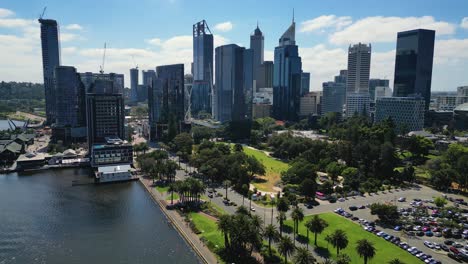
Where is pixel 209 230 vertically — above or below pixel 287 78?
below

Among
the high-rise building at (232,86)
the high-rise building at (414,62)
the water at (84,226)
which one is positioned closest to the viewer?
the water at (84,226)

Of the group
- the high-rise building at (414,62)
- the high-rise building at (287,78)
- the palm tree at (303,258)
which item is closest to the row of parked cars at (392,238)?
the palm tree at (303,258)

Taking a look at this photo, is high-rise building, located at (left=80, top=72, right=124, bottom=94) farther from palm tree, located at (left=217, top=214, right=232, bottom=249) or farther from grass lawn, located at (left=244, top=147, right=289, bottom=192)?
palm tree, located at (left=217, top=214, right=232, bottom=249)

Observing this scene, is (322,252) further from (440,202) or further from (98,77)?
(98,77)

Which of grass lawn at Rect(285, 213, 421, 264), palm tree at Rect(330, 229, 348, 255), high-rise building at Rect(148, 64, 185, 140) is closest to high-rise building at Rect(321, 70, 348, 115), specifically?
high-rise building at Rect(148, 64, 185, 140)

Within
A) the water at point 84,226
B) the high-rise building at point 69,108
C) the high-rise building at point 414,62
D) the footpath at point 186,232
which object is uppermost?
the high-rise building at point 414,62

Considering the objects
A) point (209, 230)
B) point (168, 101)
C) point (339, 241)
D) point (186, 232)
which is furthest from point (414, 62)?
point (186, 232)

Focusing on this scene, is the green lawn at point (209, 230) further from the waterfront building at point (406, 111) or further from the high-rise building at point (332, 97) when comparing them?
the high-rise building at point (332, 97)
